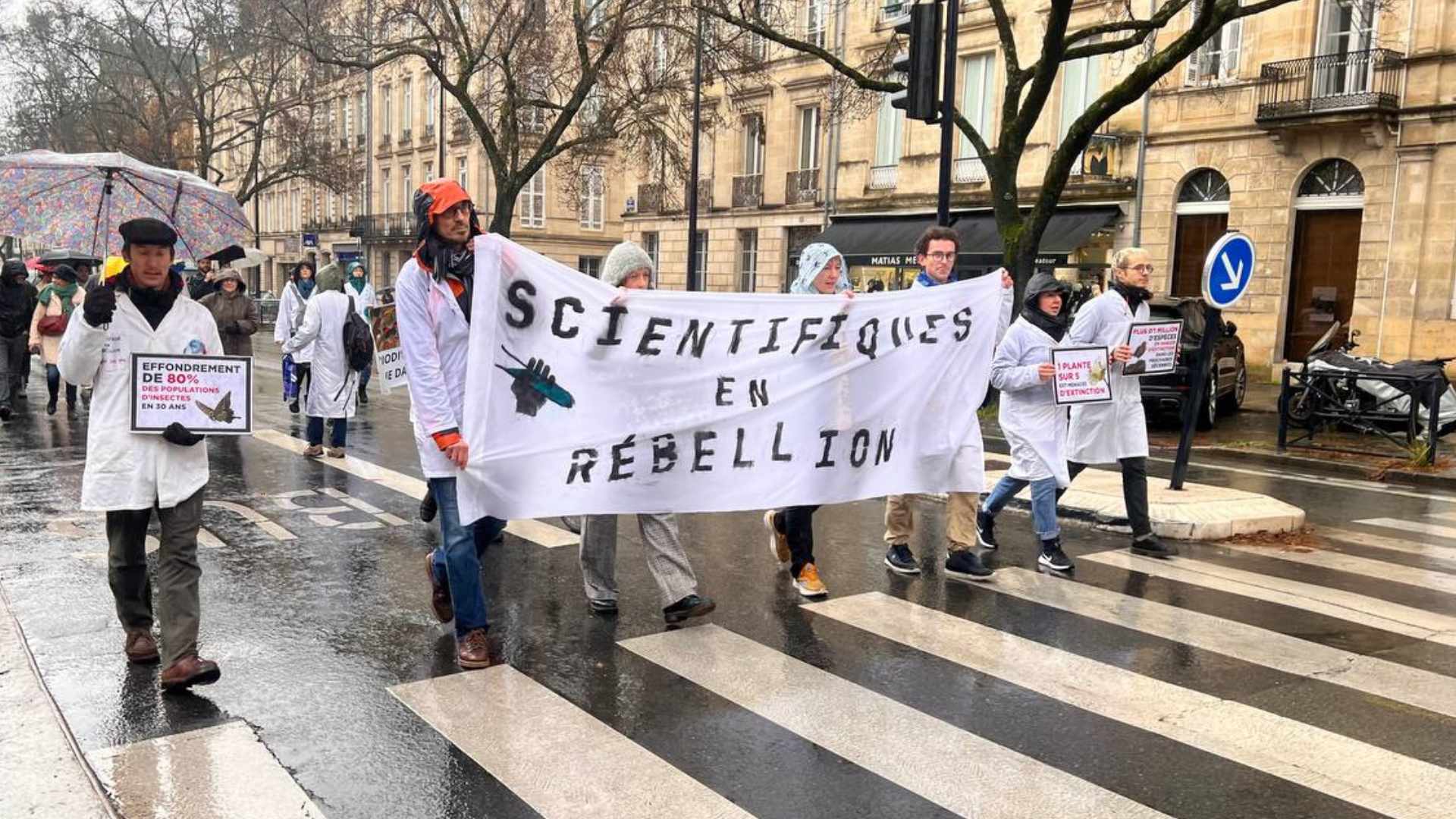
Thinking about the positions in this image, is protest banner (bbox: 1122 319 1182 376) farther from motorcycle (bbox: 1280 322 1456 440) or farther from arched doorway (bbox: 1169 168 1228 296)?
arched doorway (bbox: 1169 168 1228 296)

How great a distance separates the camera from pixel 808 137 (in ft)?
117

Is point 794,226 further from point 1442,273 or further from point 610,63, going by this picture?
point 1442,273

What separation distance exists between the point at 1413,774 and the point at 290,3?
101 ft

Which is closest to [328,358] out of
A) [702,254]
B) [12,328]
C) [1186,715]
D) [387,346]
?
[387,346]

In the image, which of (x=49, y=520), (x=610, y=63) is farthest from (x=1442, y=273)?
(x=49, y=520)

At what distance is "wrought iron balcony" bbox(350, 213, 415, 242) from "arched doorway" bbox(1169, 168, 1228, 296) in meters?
40.8

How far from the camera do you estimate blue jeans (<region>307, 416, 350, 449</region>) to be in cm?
1112

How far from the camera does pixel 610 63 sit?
24578 millimetres

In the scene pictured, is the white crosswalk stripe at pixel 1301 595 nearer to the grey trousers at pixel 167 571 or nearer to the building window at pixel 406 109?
the grey trousers at pixel 167 571

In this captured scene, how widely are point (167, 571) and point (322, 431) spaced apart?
6.66 metres

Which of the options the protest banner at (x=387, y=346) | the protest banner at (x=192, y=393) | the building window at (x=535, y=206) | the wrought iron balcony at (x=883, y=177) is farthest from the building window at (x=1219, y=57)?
the building window at (x=535, y=206)

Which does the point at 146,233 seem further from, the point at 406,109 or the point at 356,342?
the point at 406,109

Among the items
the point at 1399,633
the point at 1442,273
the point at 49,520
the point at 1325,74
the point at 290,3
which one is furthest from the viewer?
the point at 290,3

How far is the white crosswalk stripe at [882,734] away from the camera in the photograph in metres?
3.76
